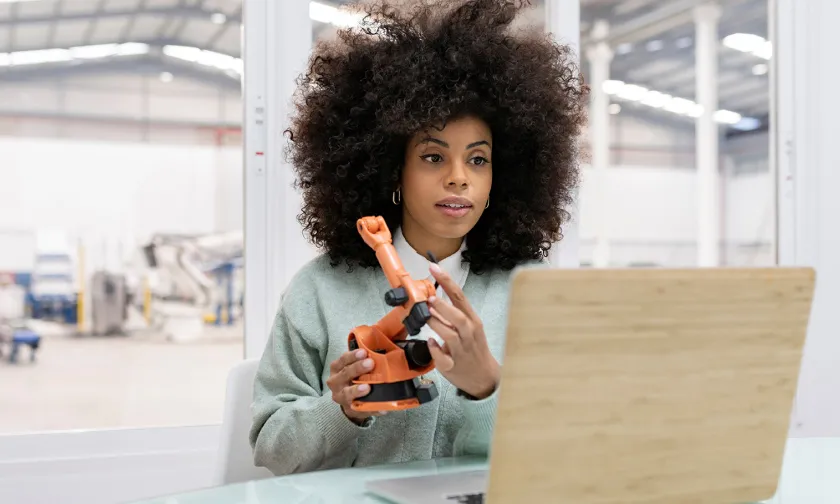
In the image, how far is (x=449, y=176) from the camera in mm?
1235

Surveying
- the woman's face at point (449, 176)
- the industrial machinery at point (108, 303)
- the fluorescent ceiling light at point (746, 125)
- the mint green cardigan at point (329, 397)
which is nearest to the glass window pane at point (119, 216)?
the industrial machinery at point (108, 303)

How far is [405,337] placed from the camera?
1.00 m

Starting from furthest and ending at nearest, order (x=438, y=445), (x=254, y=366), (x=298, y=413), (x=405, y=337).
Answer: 1. (x=254, y=366)
2. (x=438, y=445)
3. (x=298, y=413)
4. (x=405, y=337)

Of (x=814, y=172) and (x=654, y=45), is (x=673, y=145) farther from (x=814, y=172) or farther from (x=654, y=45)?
(x=814, y=172)

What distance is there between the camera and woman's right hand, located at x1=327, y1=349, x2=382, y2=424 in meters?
0.96

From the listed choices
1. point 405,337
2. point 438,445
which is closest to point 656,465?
point 405,337

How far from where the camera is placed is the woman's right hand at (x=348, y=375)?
0.96m

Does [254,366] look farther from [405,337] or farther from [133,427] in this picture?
[133,427]

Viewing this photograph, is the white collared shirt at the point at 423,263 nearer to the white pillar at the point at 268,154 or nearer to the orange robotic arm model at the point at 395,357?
the orange robotic arm model at the point at 395,357

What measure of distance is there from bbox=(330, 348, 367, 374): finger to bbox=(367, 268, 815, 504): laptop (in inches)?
12.9

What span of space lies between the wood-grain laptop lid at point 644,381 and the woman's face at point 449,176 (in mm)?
582

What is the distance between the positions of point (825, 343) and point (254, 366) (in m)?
1.97

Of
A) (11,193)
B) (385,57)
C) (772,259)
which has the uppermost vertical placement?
(385,57)

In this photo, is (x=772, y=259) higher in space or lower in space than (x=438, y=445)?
higher
